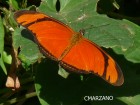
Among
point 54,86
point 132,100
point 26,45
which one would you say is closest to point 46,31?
point 26,45

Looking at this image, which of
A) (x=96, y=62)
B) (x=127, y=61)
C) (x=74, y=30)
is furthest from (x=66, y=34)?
(x=127, y=61)

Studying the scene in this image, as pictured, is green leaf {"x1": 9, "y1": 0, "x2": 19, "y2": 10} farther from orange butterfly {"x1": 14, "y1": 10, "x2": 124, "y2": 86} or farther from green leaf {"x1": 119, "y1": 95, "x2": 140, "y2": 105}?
green leaf {"x1": 119, "y1": 95, "x2": 140, "y2": 105}

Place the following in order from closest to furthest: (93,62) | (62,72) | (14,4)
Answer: (93,62)
(62,72)
(14,4)

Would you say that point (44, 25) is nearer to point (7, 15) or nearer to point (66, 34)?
point (66, 34)

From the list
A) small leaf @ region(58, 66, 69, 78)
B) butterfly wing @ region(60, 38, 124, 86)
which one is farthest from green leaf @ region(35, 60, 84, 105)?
butterfly wing @ region(60, 38, 124, 86)

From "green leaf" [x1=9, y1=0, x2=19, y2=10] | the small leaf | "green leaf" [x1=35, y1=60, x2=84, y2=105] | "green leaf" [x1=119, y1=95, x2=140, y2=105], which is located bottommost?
"green leaf" [x1=119, y1=95, x2=140, y2=105]

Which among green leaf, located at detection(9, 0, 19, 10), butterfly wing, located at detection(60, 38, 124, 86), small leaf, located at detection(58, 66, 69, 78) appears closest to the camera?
butterfly wing, located at detection(60, 38, 124, 86)

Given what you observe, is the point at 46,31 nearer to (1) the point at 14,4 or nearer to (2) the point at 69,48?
(2) the point at 69,48
